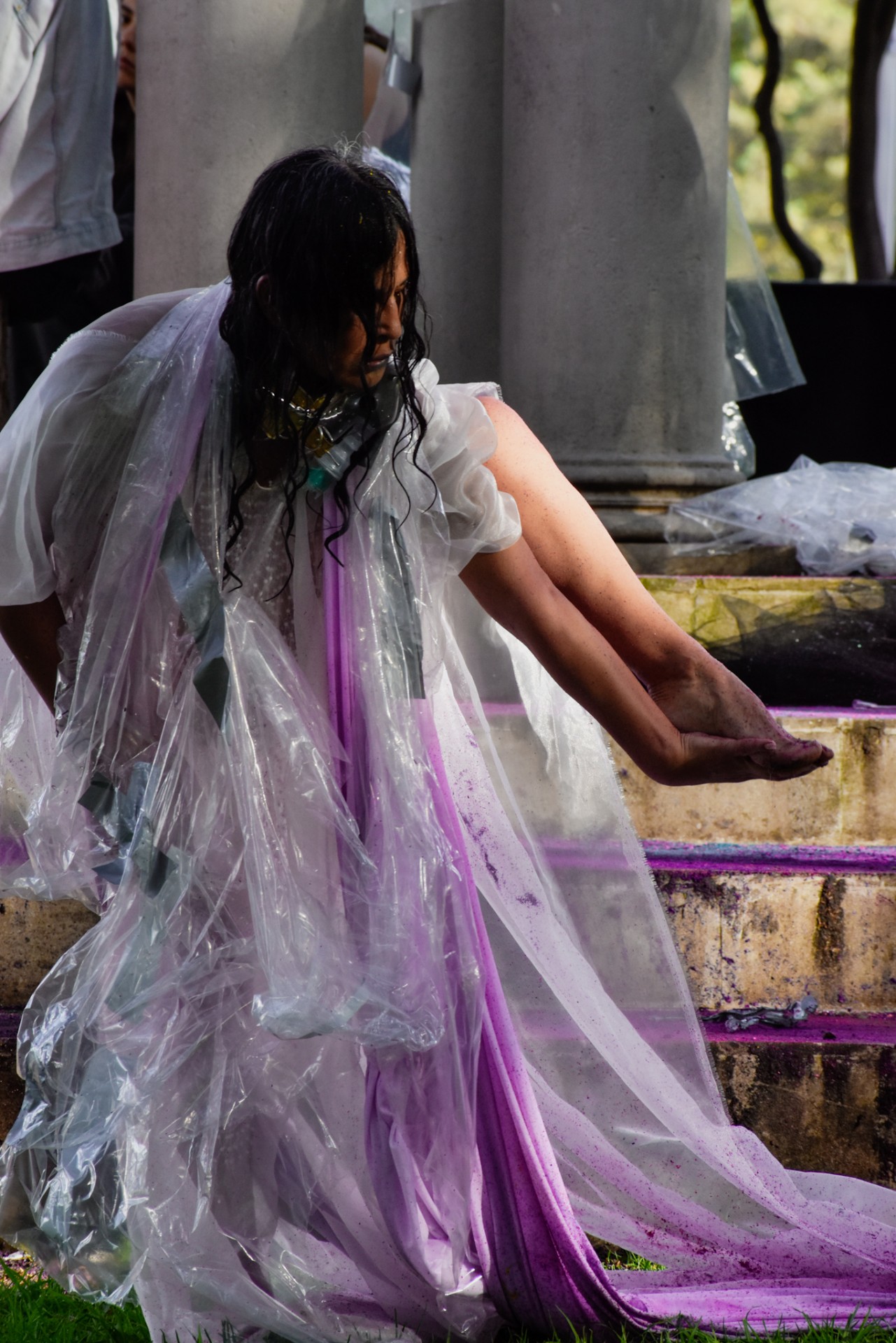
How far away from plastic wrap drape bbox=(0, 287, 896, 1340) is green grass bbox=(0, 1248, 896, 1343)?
59 millimetres

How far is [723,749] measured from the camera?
8.44 ft

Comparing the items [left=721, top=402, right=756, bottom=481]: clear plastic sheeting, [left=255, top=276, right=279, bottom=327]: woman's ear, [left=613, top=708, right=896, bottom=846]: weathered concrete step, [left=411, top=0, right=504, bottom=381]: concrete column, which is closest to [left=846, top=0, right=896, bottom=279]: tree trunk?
[left=721, top=402, right=756, bottom=481]: clear plastic sheeting

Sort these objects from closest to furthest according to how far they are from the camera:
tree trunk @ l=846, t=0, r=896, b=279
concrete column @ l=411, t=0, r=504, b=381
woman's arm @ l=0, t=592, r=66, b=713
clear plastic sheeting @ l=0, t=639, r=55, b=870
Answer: woman's arm @ l=0, t=592, r=66, b=713 → clear plastic sheeting @ l=0, t=639, r=55, b=870 → concrete column @ l=411, t=0, r=504, b=381 → tree trunk @ l=846, t=0, r=896, b=279

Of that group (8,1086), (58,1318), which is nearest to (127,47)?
(8,1086)

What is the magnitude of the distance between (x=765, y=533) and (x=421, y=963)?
2521 mm

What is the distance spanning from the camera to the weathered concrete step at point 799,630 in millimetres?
3701

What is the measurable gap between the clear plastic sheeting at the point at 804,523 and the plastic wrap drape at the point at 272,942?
2043mm

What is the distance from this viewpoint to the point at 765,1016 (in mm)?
2785

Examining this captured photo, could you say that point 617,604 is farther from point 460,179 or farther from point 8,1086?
point 460,179

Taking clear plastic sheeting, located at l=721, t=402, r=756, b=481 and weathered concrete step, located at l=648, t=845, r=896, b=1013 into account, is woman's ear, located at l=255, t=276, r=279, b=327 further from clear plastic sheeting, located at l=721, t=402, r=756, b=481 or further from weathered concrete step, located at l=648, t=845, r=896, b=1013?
clear plastic sheeting, located at l=721, t=402, r=756, b=481

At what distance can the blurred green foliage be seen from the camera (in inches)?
647

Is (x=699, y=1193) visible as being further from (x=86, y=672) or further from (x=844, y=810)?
(x=86, y=672)

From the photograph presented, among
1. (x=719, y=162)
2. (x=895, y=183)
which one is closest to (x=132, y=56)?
(x=719, y=162)

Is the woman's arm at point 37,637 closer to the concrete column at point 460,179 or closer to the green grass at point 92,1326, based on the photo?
the green grass at point 92,1326
